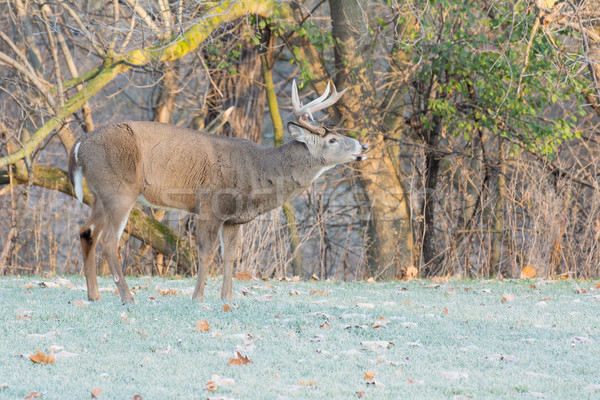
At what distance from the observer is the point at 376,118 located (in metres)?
13.4

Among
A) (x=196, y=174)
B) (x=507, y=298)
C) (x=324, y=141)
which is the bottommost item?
(x=507, y=298)

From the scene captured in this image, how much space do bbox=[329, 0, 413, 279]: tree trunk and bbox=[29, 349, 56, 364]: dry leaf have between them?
8841 mm

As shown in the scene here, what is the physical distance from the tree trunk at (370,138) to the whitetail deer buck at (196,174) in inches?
212

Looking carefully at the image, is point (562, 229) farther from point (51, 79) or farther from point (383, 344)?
point (51, 79)

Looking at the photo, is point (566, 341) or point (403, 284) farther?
point (403, 284)

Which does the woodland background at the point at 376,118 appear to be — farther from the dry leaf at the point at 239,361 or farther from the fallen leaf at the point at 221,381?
the fallen leaf at the point at 221,381

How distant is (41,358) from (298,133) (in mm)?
3809

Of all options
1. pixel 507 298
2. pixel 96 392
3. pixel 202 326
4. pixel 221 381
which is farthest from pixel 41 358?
pixel 507 298

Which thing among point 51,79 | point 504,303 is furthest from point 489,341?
point 51,79

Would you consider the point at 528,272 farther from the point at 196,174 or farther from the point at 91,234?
the point at 91,234

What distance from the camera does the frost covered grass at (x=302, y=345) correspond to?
4.39 m

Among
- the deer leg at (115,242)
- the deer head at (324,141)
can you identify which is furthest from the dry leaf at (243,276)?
the deer leg at (115,242)

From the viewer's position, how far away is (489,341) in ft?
18.6

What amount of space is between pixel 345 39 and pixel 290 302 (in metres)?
7.24
